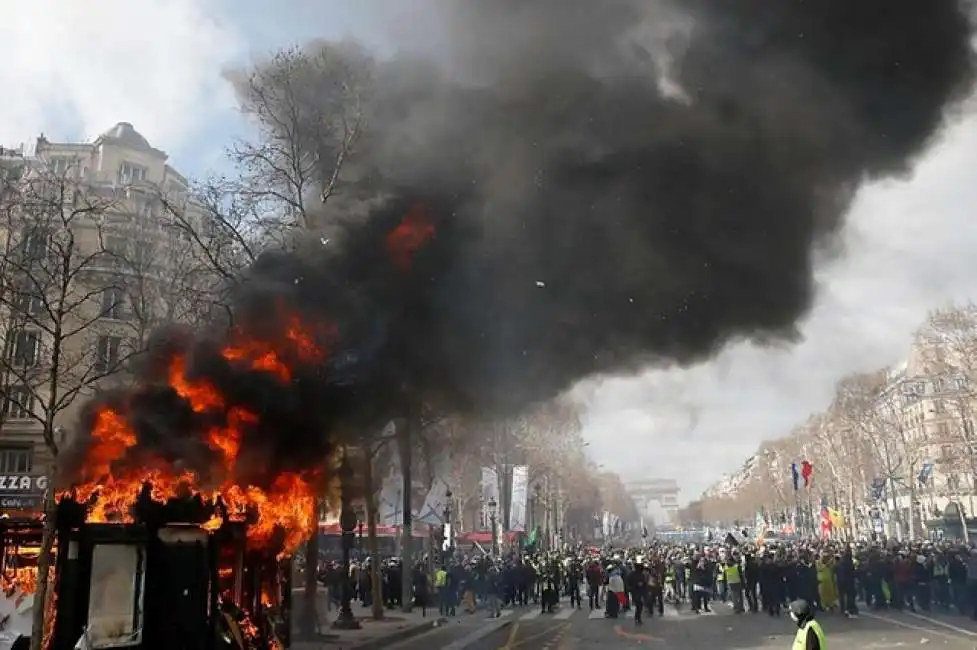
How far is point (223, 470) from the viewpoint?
1120cm

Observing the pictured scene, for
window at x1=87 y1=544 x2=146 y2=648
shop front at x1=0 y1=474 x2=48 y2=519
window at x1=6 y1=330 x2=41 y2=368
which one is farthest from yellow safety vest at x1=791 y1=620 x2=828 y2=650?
shop front at x1=0 y1=474 x2=48 y2=519

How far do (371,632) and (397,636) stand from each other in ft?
2.35

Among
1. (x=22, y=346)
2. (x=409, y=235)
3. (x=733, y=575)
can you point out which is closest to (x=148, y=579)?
(x=409, y=235)

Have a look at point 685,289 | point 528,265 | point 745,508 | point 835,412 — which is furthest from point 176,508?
point 745,508

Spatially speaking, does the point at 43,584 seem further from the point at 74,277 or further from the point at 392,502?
the point at 392,502

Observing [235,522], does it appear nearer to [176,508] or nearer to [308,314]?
[176,508]

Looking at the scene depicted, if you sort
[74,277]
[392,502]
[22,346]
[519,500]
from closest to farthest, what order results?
[74,277], [392,502], [22,346], [519,500]

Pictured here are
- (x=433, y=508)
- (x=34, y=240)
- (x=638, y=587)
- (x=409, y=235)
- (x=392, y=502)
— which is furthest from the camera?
(x=392, y=502)

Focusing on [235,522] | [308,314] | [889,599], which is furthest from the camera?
[889,599]

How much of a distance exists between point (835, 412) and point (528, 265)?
1837 inches

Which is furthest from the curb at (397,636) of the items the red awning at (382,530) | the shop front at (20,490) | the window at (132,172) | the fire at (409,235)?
the window at (132,172)

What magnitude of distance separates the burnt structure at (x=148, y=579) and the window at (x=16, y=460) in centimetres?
3031

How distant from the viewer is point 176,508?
1028 centimetres

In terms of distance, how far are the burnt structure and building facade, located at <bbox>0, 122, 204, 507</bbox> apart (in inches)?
114
